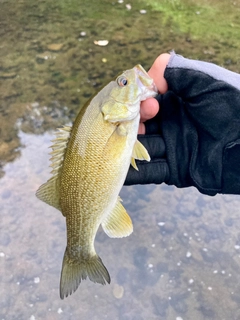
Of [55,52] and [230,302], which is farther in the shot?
[55,52]

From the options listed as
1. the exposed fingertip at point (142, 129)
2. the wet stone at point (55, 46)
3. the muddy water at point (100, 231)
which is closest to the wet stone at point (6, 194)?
the muddy water at point (100, 231)

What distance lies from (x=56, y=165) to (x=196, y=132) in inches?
28.1

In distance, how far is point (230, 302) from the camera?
196cm

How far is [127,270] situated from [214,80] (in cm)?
105

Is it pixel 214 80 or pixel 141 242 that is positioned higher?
pixel 214 80

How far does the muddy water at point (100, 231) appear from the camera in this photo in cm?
196

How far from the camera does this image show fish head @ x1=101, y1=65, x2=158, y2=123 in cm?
156

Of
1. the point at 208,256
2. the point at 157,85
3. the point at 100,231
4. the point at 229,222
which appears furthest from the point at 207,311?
the point at 157,85

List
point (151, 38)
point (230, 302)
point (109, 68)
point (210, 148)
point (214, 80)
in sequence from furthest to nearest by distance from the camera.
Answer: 1. point (151, 38)
2. point (109, 68)
3. point (230, 302)
4. point (210, 148)
5. point (214, 80)

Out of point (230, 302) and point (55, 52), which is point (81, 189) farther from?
point (55, 52)

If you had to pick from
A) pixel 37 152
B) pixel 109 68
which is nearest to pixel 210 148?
pixel 37 152

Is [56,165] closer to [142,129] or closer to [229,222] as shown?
[142,129]

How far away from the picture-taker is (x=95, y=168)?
5.00 ft

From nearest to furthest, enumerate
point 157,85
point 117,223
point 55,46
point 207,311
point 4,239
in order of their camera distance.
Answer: point 117,223
point 157,85
point 207,311
point 4,239
point 55,46
